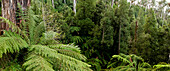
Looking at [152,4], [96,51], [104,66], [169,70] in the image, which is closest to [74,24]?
[96,51]

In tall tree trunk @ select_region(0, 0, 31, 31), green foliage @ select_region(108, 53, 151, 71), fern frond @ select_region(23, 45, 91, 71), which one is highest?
tall tree trunk @ select_region(0, 0, 31, 31)

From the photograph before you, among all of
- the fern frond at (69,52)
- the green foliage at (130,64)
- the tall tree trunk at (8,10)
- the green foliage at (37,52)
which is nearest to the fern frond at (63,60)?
the green foliage at (37,52)

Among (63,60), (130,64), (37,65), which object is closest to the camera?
(37,65)

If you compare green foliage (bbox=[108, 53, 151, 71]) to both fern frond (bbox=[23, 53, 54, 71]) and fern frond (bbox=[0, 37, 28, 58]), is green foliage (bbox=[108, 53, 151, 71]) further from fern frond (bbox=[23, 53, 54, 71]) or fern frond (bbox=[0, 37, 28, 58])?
fern frond (bbox=[0, 37, 28, 58])

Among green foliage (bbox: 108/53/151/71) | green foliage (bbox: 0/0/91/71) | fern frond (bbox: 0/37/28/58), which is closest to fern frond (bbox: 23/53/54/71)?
green foliage (bbox: 0/0/91/71)

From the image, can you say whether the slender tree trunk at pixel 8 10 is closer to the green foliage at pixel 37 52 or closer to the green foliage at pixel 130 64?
the green foliage at pixel 37 52

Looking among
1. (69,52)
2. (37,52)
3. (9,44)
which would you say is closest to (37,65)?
(37,52)

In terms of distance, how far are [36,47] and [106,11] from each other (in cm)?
867

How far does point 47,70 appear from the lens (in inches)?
46.7

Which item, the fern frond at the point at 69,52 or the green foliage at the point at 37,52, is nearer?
the green foliage at the point at 37,52

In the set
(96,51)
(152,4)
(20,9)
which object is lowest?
(96,51)

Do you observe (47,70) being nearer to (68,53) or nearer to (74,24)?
(68,53)

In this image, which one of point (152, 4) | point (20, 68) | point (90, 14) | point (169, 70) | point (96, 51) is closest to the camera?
point (20, 68)

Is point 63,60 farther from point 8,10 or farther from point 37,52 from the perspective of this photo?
point 8,10
